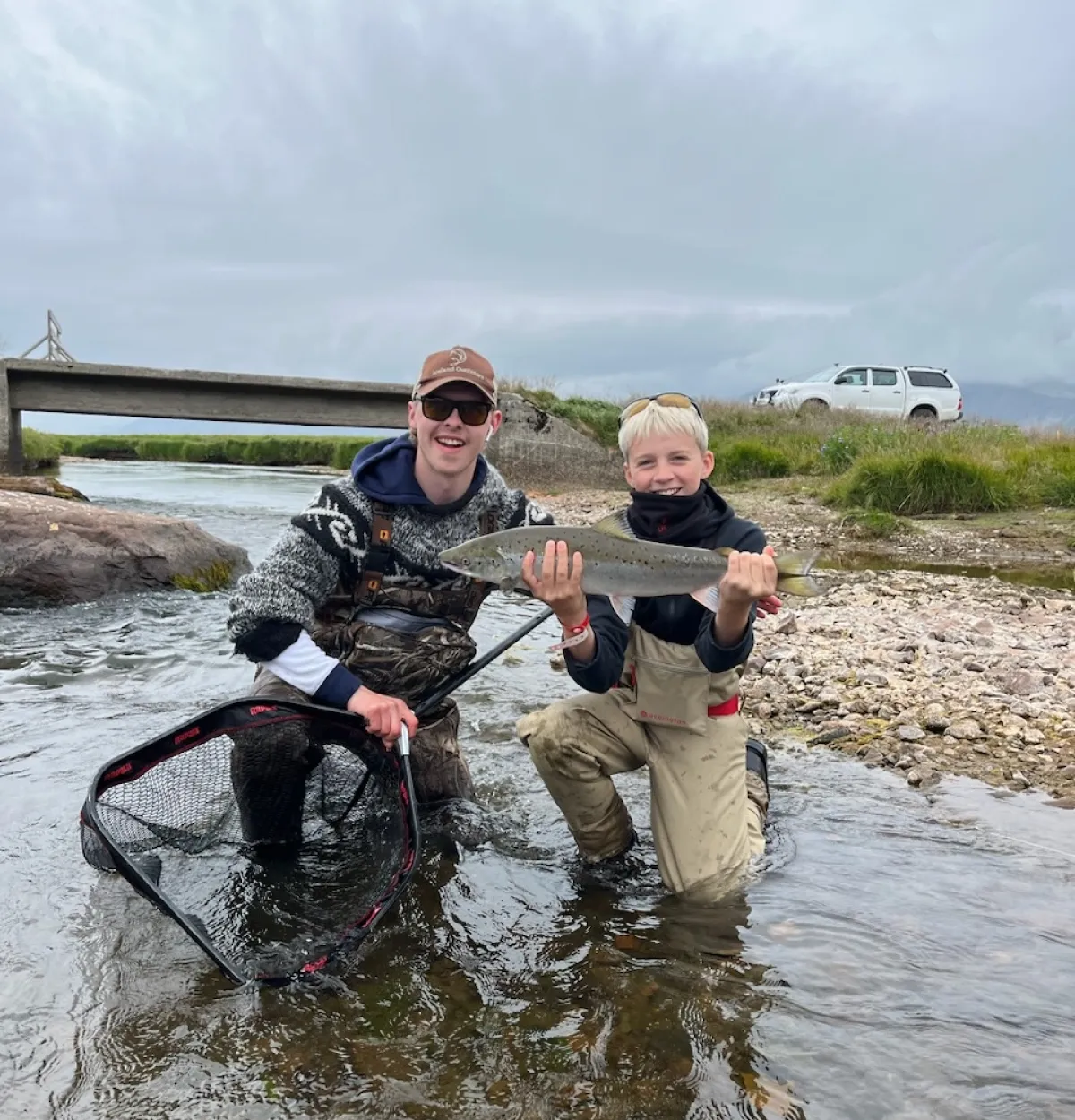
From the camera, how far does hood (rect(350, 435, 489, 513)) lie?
426 centimetres

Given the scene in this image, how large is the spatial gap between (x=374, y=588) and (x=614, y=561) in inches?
46.0

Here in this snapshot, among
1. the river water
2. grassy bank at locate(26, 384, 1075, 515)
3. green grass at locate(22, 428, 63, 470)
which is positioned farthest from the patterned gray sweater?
green grass at locate(22, 428, 63, 470)

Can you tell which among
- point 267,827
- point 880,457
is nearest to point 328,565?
point 267,827

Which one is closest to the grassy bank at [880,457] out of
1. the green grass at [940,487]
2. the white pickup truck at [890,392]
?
the green grass at [940,487]

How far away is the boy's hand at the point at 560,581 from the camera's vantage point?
3658mm

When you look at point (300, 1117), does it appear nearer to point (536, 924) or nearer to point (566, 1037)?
point (566, 1037)

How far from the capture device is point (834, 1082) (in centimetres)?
274

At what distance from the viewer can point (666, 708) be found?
4168 millimetres

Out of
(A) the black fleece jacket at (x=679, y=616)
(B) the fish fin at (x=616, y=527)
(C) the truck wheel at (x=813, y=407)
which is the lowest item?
(A) the black fleece jacket at (x=679, y=616)

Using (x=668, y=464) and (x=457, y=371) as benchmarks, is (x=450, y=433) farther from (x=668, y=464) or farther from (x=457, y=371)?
(x=668, y=464)

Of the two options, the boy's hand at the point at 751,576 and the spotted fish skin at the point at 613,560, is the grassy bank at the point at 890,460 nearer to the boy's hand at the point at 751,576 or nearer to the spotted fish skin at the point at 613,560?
the spotted fish skin at the point at 613,560

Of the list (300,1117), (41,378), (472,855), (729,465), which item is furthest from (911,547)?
(41,378)

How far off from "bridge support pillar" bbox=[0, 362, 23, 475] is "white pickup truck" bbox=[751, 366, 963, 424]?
23373 mm

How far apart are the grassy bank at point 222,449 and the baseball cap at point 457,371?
156ft
